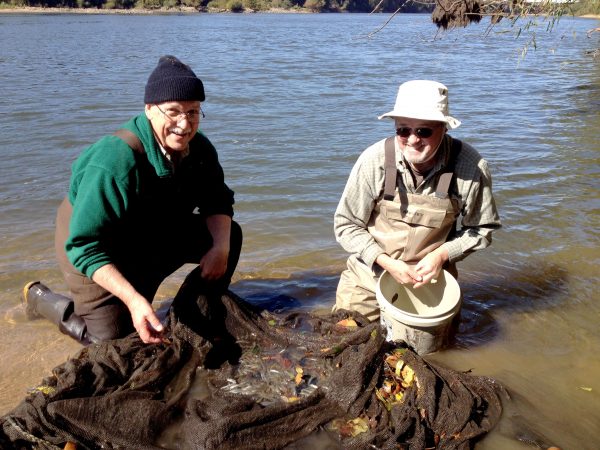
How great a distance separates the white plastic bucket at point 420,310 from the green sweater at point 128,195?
142 centimetres

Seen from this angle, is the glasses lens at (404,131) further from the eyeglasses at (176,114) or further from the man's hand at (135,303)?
the man's hand at (135,303)

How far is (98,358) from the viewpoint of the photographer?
345 cm

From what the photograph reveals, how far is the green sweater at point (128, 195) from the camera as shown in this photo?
3297mm

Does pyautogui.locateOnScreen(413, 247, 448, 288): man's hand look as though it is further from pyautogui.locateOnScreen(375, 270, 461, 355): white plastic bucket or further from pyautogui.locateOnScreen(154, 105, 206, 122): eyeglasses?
pyautogui.locateOnScreen(154, 105, 206, 122): eyeglasses

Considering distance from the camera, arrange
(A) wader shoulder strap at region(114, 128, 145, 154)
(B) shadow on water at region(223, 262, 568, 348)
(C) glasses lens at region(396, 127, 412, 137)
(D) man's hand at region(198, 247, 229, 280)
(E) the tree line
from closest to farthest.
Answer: (A) wader shoulder strap at region(114, 128, 145, 154) → (C) glasses lens at region(396, 127, 412, 137) → (D) man's hand at region(198, 247, 229, 280) → (B) shadow on water at region(223, 262, 568, 348) → (E) the tree line

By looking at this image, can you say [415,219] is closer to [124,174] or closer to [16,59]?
[124,174]

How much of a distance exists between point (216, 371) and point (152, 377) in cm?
45

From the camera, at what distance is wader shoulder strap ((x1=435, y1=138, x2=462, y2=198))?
3.76m

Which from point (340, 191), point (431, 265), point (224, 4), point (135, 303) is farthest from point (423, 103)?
point (224, 4)

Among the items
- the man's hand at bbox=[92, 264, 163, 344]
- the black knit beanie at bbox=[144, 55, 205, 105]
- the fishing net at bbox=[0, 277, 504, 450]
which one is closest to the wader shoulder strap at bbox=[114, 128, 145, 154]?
the black knit beanie at bbox=[144, 55, 205, 105]

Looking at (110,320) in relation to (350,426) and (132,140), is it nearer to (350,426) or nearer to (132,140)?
(132,140)

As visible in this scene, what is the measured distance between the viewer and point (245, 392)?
3557 mm

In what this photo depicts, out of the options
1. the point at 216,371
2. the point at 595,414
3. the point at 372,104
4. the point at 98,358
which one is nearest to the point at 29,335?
the point at 98,358

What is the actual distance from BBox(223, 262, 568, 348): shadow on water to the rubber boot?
1.40m
